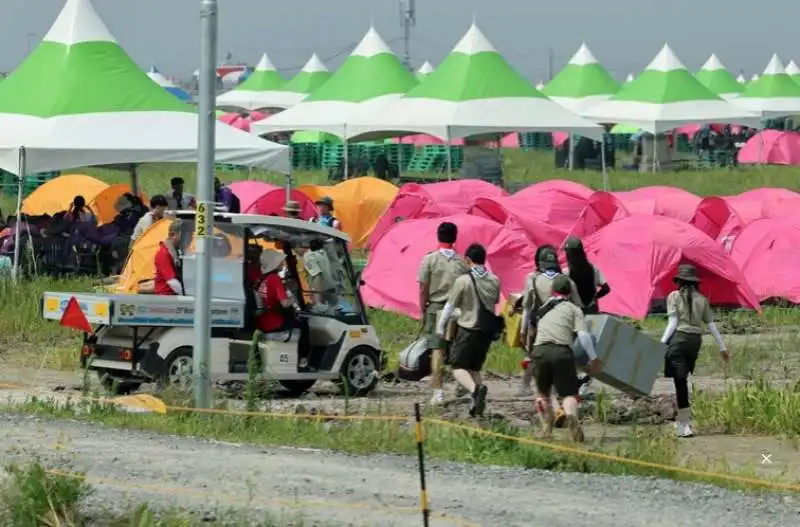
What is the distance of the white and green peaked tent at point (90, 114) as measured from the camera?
22.5m

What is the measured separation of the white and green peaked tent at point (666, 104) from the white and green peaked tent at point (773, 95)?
11685 mm

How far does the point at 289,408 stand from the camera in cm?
1412

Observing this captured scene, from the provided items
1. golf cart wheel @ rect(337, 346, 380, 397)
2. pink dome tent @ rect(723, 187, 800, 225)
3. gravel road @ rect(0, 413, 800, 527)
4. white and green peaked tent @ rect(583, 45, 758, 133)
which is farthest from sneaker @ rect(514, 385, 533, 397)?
white and green peaked tent @ rect(583, 45, 758, 133)

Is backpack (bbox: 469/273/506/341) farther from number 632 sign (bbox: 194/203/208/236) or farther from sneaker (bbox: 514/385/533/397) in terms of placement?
number 632 sign (bbox: 194/203/208/236)

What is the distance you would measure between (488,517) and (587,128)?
25147mm

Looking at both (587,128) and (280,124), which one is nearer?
(587,128)

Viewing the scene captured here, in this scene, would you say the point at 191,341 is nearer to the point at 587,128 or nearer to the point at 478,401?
the point at 478,401

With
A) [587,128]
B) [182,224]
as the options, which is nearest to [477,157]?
[587,128]

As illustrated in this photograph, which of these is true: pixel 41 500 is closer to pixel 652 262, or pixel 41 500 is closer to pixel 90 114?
pixel 652 262

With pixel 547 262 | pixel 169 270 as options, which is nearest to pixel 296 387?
pixel 169 270

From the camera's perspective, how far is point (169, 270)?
15.2 metres

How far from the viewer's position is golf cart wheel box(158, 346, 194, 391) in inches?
559

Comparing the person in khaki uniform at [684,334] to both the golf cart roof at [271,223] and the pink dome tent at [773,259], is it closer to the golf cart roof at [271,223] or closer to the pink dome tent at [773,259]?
the golf cart roof at [271,223]

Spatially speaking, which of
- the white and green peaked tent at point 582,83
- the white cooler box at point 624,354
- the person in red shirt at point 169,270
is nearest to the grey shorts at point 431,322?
the white cooler box at point 624,354
